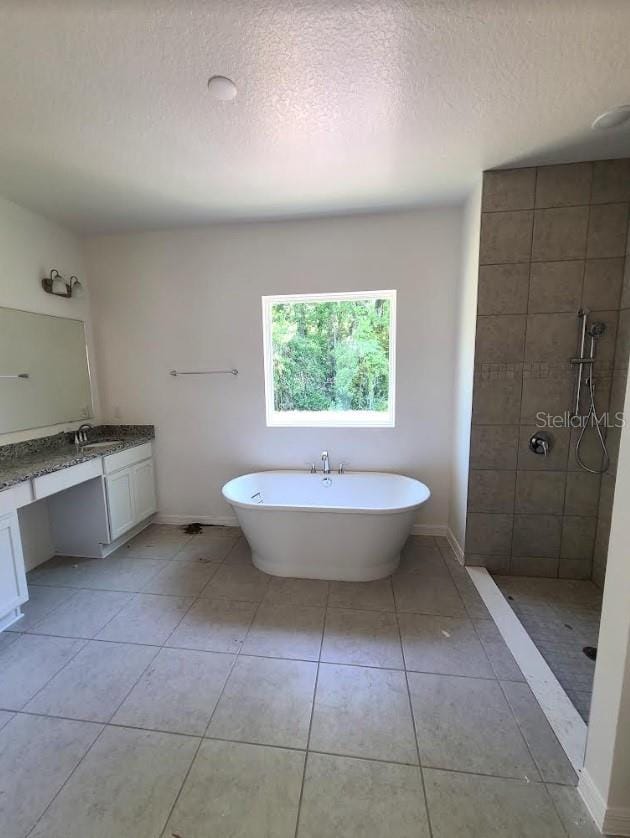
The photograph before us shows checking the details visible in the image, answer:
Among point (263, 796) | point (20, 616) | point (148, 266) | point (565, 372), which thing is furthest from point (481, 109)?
point (20, 616)

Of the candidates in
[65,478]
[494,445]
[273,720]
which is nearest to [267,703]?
[273,720]

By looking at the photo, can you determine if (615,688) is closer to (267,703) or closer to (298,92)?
(267,703)

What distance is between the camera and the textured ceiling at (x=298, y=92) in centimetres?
114

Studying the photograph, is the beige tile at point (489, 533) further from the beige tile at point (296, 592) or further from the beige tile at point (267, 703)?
the beige tile at point (267, 703)

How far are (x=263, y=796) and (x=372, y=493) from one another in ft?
6.23

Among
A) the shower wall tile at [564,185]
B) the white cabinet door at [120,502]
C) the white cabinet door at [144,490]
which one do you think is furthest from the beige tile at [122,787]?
the shower wall tile at [564,185]

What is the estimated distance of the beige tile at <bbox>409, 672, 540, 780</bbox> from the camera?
1231mm

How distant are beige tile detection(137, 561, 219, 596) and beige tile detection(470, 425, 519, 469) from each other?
202 cm

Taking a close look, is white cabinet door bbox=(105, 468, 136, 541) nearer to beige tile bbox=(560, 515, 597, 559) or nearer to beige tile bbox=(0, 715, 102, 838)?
beige tile bbox=(0, 715, 102, 838)

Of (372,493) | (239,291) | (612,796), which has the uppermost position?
(239,291)

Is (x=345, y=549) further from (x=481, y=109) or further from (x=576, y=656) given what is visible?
(x=481, y=109)

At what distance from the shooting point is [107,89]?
1401 millimetres

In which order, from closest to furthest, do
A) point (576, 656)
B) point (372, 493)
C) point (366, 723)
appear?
point (366, 723) < point (576, 656) < point (372, 493)

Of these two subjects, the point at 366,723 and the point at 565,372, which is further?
the point at 565,372
